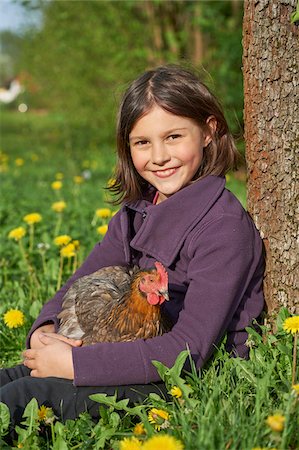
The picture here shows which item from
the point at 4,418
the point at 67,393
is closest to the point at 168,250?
the point at 67,393

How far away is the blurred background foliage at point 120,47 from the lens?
32.4ft

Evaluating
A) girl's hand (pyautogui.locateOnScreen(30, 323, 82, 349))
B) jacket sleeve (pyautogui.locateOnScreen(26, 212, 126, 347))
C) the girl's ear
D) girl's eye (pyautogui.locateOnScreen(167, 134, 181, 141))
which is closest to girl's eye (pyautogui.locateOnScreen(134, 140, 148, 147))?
girl's eye (pyautogui.locateOnScreen(167, 134, 181, 141))

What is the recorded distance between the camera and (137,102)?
2.89 meters

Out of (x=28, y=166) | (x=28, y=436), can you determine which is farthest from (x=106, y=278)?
(x=28, y=166)

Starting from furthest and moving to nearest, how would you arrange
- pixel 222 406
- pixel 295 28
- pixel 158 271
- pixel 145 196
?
pixel 145 196, pixel 295 28, pixel 158 271, pixel 222 406

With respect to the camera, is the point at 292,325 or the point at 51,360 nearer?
the point at 292,325

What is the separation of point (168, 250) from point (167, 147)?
419 millimetres

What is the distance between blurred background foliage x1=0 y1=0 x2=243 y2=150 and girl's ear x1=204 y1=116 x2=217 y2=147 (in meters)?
5.11

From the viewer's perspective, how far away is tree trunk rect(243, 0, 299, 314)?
8.90 feet

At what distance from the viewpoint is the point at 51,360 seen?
2600 mm

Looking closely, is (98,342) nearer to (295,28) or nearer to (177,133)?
(177,133)

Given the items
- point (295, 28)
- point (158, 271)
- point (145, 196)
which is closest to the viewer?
point (158, 271)

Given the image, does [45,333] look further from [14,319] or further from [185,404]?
[185,404]

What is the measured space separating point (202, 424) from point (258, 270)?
98 centimetres
